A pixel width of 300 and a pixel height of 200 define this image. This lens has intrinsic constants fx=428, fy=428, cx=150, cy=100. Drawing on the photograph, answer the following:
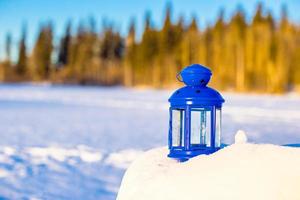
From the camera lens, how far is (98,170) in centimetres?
Answer: 604

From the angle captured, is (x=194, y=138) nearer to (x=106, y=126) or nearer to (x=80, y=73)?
(x=106, y=126)

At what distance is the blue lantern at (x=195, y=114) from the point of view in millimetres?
3482

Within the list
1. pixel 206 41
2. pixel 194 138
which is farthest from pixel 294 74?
pixel 194 138

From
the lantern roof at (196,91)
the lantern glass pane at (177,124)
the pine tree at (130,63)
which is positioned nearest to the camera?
the lantern roof at (196,91)

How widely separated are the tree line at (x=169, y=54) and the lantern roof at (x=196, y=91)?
38071 mm

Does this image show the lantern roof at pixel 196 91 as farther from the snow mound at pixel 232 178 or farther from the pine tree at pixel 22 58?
the pine tree at pixel 22 58

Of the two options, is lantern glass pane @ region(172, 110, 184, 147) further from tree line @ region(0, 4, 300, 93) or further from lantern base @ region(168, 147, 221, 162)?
tree line @ region(0, 4, 300, 93)

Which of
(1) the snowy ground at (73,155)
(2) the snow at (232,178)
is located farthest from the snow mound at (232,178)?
(1) the snowy ground at (73,155)

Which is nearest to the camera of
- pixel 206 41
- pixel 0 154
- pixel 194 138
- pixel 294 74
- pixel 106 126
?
pixel 194 138

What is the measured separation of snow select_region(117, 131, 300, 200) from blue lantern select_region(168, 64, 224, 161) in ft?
1.68

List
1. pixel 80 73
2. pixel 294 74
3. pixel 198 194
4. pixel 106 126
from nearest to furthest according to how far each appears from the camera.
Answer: pixel 198 194 → pixel 106 126 → pixel 294 74 → pixel 80 73

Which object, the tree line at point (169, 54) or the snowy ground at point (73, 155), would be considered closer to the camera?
the snowy ground at point (73, 155)

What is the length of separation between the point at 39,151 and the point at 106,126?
4.81 meters

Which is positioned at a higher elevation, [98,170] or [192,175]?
[192,175]
